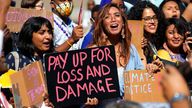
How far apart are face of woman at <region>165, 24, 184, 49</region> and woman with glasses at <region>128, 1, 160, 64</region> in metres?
0.14

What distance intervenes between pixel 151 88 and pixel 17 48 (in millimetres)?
1587

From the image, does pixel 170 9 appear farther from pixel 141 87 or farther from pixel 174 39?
pixel 141 87

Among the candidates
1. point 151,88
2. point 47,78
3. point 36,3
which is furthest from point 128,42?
point 36,3

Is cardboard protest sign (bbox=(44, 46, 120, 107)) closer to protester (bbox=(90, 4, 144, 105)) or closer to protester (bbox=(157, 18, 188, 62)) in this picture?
protester (bbox=(90, 4, 144, 105))

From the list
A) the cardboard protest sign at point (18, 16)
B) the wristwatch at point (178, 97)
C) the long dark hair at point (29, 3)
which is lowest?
the wristwatch at point (178, 97)

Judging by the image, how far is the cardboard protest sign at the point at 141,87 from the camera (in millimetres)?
6355

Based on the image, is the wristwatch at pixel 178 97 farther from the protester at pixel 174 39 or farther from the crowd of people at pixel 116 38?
the protester at pixel 174 39

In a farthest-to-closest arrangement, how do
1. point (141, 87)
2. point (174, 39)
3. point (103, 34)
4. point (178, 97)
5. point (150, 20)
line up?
point (150, 20) < point (174, 39) < point (103, 34) < point (141, 87) < point (178, 97)

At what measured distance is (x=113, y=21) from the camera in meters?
6.90

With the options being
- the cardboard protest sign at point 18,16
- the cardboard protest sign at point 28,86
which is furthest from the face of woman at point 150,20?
the cardboard protest sign at point 28,86

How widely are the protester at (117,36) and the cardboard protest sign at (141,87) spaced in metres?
0.30

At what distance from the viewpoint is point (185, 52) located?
299 inches

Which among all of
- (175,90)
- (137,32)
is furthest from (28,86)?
(175,90)

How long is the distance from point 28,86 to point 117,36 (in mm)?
1133
